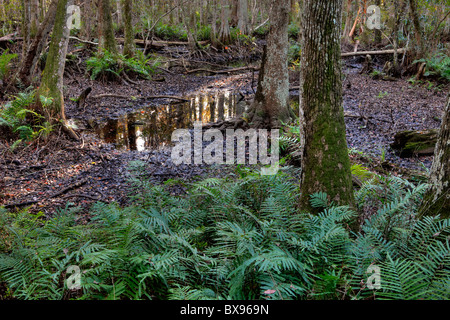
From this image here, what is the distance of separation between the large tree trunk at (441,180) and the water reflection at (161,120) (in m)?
6.29

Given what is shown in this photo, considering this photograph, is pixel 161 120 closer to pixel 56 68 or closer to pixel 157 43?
pixel 56 68

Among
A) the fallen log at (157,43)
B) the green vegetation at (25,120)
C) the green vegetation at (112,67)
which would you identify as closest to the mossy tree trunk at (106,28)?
the green vegetation at (112,67)

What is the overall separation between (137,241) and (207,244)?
702 millimetres

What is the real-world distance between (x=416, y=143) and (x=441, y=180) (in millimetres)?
4402

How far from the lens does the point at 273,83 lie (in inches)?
343

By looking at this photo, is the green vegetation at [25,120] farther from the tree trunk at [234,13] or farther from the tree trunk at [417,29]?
the tree trunk at [234,13]

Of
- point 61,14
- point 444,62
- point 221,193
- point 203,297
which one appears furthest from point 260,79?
point 444,62

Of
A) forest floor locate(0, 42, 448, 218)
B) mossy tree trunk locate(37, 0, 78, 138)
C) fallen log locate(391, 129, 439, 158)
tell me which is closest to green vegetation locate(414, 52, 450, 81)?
forest floor locate(0, 42, 448, 218)

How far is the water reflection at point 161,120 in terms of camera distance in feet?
28.3

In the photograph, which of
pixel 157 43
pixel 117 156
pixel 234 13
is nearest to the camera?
pixel 117 156

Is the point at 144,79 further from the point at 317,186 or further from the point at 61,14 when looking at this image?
the point at 317,186

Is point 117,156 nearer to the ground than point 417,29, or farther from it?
nearer to the ground

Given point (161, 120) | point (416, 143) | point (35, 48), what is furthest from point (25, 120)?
point (416, 143)

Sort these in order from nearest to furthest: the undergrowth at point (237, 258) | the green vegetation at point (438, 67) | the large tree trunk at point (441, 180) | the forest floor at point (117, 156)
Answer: the undergrowth at point (237, 258), the large tree trunk at point (441, 180), the forest floor at point (117, 156), the green vegetation at point (438, 67)
